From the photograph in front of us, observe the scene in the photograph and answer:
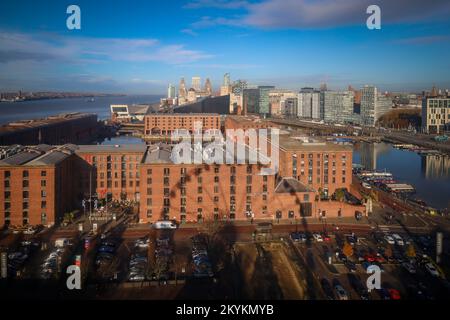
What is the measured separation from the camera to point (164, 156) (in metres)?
9.60

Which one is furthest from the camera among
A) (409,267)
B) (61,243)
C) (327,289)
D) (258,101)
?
(258,101)

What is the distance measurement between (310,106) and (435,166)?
33.2 meters

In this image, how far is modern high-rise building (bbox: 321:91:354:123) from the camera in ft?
146

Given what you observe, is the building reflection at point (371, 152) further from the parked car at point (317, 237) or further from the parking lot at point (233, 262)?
the parking lot at point (233, 262)

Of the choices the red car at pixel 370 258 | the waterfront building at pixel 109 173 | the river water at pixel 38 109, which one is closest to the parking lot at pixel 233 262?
the red car at pixel 370 258

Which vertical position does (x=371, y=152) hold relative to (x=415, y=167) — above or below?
above

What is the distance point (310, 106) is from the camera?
52.2 meters

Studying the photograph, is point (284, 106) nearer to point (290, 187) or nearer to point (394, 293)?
point (290, 187)

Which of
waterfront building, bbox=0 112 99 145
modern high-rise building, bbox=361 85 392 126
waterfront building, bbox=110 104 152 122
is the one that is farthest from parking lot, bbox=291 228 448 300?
modern high-rise building, bbox=361 85 392 126

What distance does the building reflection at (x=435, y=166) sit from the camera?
57.0 feet

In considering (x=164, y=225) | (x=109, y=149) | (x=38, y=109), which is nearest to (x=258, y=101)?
(x=38, y=109)

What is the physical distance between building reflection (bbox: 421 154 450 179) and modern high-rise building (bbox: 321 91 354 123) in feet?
73.3

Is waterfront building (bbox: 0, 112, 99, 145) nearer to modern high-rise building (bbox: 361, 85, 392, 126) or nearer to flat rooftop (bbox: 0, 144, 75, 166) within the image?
flat rooftop (bbox: 0, 144, 75, 166)
